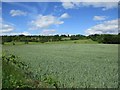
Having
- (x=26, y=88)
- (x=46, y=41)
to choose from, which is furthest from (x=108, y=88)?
(x=46, y=41)

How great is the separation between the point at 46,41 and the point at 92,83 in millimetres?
51955

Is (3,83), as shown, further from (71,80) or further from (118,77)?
(118,77)

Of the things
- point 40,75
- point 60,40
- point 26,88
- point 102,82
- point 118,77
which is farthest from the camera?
point 60,40

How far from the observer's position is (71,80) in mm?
10914

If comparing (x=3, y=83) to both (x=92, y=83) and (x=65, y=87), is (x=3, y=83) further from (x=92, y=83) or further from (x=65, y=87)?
(x=92, y=83)

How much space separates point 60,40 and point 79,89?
5205 centimetres

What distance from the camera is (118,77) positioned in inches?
456

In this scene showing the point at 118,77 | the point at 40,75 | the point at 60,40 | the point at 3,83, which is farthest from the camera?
the point at 60,40

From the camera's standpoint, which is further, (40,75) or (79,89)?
(40,75)

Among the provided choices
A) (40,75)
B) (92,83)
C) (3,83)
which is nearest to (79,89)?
(92,83)

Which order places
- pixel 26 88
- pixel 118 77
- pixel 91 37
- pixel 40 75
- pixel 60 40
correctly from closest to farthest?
pixel 26 88 < pixel 118 77 < pixel 40 75 < pixel 91 37 < pixel 60 40

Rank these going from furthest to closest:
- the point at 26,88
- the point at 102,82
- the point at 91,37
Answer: the point at 91,37 < the point at 102,82 < the point at 26,88

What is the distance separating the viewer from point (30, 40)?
6306cm

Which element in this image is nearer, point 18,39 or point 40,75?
point 40,75
